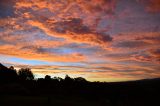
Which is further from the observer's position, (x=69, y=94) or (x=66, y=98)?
(x=69, y=94)

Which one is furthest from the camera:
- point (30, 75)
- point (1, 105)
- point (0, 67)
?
point (30, 75)

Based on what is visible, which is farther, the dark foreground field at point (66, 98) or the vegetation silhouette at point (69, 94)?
the vegetation silhouette at point (69, 94)

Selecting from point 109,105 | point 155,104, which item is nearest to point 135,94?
point 155,104

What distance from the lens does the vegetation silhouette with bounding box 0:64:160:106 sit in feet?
124

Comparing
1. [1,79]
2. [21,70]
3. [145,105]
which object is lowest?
[145,105]

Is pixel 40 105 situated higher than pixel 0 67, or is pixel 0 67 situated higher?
pixel 0 67

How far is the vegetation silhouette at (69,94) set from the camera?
37750 millimetres

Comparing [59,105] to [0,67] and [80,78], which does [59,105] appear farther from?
[80,78]

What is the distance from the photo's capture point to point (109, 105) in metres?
40.2

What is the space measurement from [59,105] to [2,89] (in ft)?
64.6

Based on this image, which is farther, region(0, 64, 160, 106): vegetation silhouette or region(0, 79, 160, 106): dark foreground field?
region(0, 64, 160, 106): vegetation silhouette

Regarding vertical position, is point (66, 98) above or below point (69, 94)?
below

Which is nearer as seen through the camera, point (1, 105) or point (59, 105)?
point (1, 105)

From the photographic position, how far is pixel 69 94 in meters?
68.4
